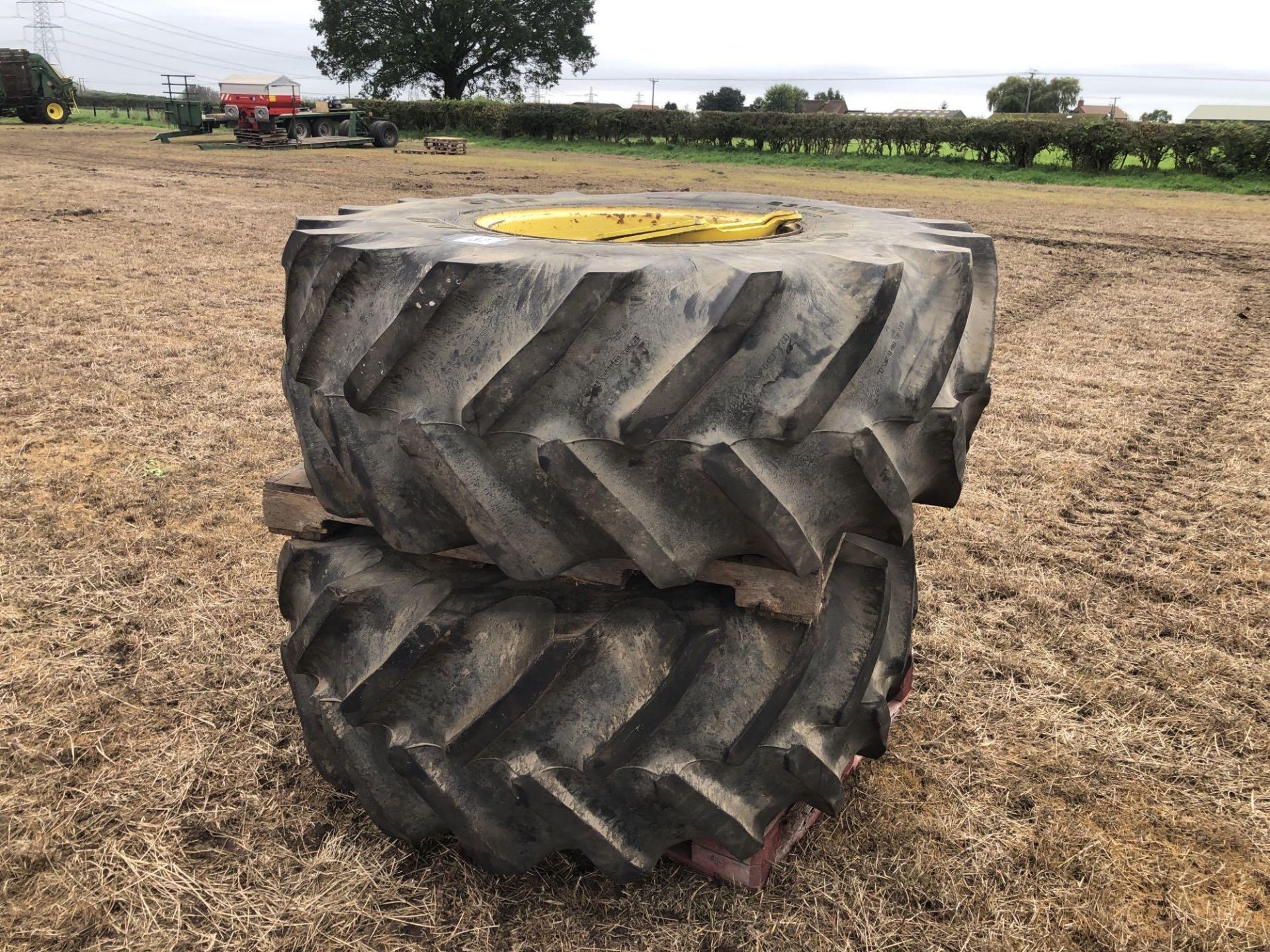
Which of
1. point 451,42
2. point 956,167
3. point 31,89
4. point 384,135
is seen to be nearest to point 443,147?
point 384,135

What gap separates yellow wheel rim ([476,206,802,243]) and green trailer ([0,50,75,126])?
33.4 metres

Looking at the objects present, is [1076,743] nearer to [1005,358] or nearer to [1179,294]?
[1005,358]

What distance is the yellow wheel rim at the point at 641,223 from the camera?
99.2 inches

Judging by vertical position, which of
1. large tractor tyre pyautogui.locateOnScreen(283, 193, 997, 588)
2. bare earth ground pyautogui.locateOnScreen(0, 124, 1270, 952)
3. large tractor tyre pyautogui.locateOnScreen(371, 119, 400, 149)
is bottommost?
bare earth ground pyautogui.locateOnScreen(0, 124, 1270, 952)

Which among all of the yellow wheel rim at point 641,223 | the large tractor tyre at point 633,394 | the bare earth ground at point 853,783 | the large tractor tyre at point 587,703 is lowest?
the bare earth ground at point 853,783

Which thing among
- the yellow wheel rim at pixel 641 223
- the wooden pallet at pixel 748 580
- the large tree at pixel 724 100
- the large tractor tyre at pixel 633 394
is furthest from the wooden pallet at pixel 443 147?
the large tree at pixel 724 100

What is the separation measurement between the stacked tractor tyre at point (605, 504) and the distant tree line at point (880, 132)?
76.7 ft

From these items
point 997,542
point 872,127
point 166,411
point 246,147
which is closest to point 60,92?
point 246,147

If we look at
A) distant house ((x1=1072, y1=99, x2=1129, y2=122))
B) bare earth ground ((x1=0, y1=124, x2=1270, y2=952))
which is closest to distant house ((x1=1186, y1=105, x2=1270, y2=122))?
distant house ((x1=1072, y1=99, x2=1129, y2=122))

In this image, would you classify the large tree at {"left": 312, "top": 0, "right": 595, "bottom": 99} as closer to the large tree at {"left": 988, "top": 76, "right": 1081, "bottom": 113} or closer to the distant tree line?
the distant tree line

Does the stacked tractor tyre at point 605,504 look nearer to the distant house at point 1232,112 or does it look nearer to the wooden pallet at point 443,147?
the wooden pallet at point 443,147

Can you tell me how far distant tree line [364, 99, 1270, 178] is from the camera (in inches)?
827

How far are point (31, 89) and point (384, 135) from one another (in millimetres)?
12619

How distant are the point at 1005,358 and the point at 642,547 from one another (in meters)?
5.42
